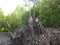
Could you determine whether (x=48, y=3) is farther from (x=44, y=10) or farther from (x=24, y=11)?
(x=24, y=11)

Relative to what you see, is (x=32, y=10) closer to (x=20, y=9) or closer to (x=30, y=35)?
(x=20, y=9)

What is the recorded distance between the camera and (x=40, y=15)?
6.74 m

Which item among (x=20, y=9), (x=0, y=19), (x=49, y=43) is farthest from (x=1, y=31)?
(x=49, y=43)

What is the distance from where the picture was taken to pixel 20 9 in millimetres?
6715

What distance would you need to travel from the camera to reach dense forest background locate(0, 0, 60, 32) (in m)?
6.53

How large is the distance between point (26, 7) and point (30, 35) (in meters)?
2.43

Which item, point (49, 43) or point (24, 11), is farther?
point (24, 11)

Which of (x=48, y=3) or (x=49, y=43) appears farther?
(x=48, y=3)

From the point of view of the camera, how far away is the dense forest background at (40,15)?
653 centimetres

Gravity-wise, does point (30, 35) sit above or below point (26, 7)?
below

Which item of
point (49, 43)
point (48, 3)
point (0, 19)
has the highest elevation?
point (48, 3)

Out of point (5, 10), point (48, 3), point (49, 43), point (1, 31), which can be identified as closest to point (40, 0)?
point (48, 3)

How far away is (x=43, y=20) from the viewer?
263 inches

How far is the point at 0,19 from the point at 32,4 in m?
1.26
